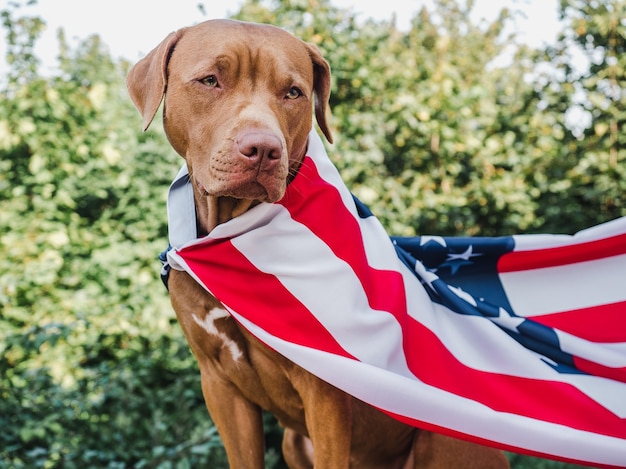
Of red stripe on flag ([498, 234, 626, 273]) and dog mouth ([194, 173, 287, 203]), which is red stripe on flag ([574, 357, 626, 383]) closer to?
red stripe on flag ([498, 234, 626, 273])

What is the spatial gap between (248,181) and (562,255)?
61.1 inches

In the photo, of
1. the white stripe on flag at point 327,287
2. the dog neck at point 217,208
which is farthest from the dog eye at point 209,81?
the white stripe on flag at point 327,287

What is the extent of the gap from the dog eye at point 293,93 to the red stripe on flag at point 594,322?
141 cm

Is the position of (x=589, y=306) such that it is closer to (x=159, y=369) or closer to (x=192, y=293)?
(x=192, y=293)

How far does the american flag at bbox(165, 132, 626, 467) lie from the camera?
2236 mm

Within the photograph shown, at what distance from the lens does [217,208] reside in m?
2.44

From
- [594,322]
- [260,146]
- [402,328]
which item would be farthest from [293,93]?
[594,322]

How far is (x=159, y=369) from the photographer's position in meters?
4.68

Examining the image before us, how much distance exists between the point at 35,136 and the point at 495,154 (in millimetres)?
4124

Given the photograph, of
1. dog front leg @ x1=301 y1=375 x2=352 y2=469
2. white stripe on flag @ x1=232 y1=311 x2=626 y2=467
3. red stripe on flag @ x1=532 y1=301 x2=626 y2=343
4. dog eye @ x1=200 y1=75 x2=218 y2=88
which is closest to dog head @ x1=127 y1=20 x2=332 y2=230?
dog eye @ x1=200 y1=75 x2=218 y2=88

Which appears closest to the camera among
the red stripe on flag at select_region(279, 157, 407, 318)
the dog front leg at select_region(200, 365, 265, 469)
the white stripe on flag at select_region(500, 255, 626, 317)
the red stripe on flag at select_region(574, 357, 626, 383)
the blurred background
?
the red stripe on flag at select_region(279, 157, 407, 318)

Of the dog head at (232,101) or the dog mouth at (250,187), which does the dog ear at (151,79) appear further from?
the dog mouth at (250,187)

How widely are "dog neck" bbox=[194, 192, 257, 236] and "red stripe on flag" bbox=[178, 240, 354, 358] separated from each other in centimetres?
14

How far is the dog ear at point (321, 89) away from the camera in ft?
8.51
